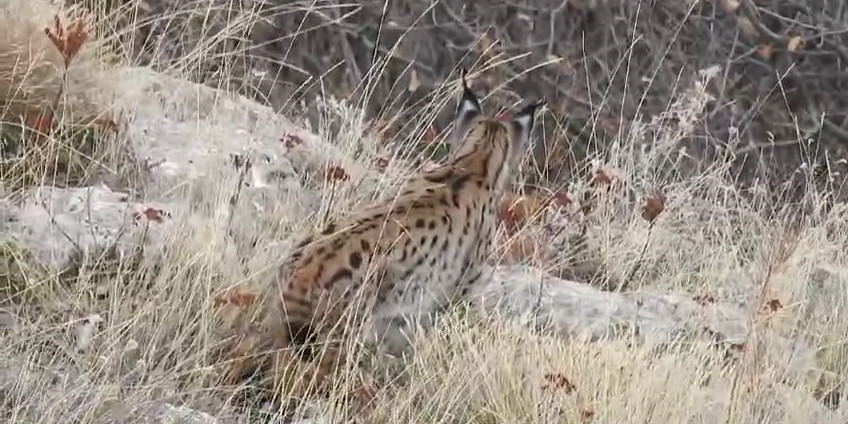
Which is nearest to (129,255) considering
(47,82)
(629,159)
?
(47,82)

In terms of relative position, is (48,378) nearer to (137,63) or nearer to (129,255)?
(129,255)

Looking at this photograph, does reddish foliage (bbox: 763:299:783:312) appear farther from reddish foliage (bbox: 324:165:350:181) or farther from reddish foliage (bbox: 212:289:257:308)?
reddish foliage (bbox: 212:289:257:308)

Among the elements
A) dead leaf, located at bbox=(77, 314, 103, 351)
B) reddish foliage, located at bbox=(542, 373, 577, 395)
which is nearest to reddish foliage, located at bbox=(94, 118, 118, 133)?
dead leaf, located at bbox=(77, 314, 103, 351)

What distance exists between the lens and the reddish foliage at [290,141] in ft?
19.1

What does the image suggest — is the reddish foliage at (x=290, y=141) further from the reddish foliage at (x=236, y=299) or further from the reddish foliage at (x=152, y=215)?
the reddish foliage at (x=236, y=299)

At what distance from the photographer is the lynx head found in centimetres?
538

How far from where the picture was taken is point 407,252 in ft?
15.4

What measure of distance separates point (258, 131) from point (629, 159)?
183 centimetres

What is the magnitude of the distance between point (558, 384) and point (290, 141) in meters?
2.02

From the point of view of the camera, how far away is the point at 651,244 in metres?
6.50

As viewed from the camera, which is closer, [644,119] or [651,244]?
[651,244]

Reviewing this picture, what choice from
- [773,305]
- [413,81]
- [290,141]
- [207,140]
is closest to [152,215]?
[290,141]

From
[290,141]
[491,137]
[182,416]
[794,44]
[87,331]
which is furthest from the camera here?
[794,44]

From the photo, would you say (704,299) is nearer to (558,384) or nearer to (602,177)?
(602,177)
